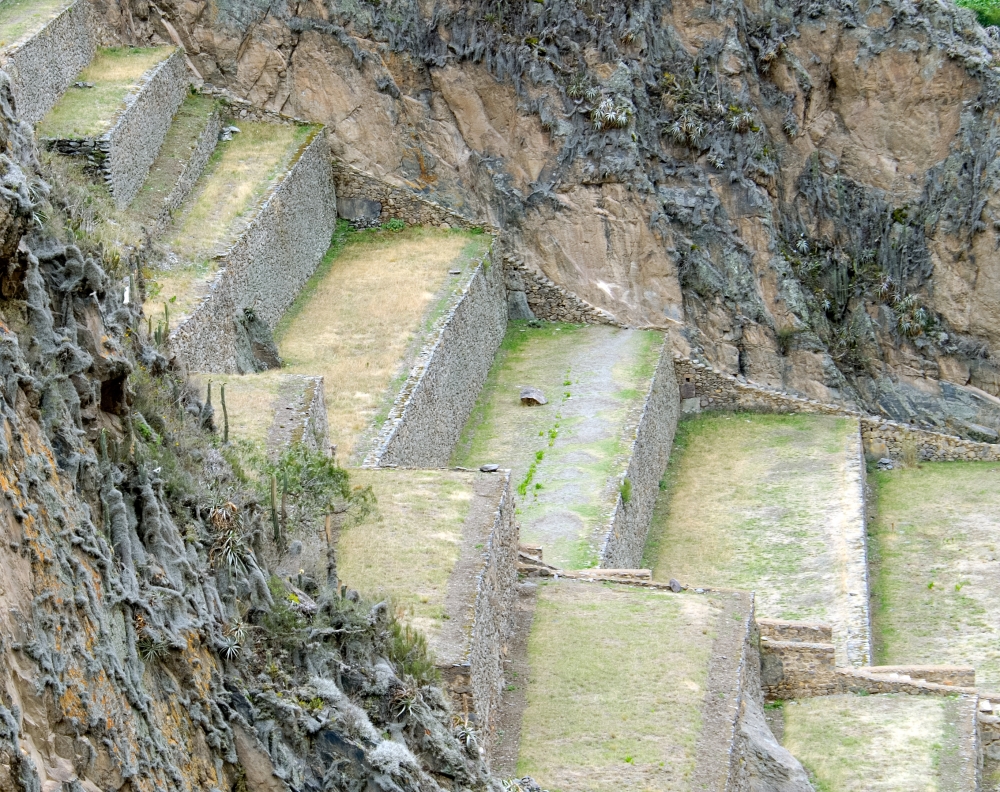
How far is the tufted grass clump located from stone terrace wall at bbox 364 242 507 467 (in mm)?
28569

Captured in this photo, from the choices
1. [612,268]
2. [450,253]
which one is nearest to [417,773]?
[450,253]

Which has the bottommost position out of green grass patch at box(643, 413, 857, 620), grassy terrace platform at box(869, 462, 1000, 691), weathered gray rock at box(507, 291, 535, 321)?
grassy terrace platform at box(869, 462, 1000, 691)

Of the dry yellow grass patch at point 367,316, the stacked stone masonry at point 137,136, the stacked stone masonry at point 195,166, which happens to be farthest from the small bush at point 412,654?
the stacked stone masonry at point 195,166

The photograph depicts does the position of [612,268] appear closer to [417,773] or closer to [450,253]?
[450,253]

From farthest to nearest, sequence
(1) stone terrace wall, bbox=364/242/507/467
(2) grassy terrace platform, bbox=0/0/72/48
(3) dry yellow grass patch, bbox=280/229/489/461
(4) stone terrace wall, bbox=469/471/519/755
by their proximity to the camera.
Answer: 1. (2) grassy terrace platform, bbox=0/0/72/48
2. (3) dry yellow grass patch, bbox=280/229/489/461
3. (1) stone terrace wall, bbox=364/242/507/467
4. (4) stone terrace wall, bbox=469/471/519/755

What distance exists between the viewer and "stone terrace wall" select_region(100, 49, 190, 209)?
3262cm

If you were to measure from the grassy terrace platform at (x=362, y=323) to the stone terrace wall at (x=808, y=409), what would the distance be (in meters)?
5.80

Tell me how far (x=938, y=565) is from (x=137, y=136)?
60.2 feet

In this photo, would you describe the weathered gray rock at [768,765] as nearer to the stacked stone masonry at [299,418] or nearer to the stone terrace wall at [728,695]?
the stone terrace wall at [728,695]

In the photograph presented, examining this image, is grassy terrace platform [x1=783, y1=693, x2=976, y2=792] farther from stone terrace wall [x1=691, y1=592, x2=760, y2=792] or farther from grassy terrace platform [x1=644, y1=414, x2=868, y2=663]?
grassy terrace platform [x1=644, y1=414, x2=868, y2=663]

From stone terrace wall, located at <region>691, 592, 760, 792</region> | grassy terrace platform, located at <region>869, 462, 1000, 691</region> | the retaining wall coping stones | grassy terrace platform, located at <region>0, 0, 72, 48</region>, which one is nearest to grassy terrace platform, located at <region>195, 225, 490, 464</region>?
the retaining wall coping stones

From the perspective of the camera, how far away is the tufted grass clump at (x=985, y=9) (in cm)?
5897

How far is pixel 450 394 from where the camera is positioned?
33.5 metres

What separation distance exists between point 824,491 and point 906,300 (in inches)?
510
